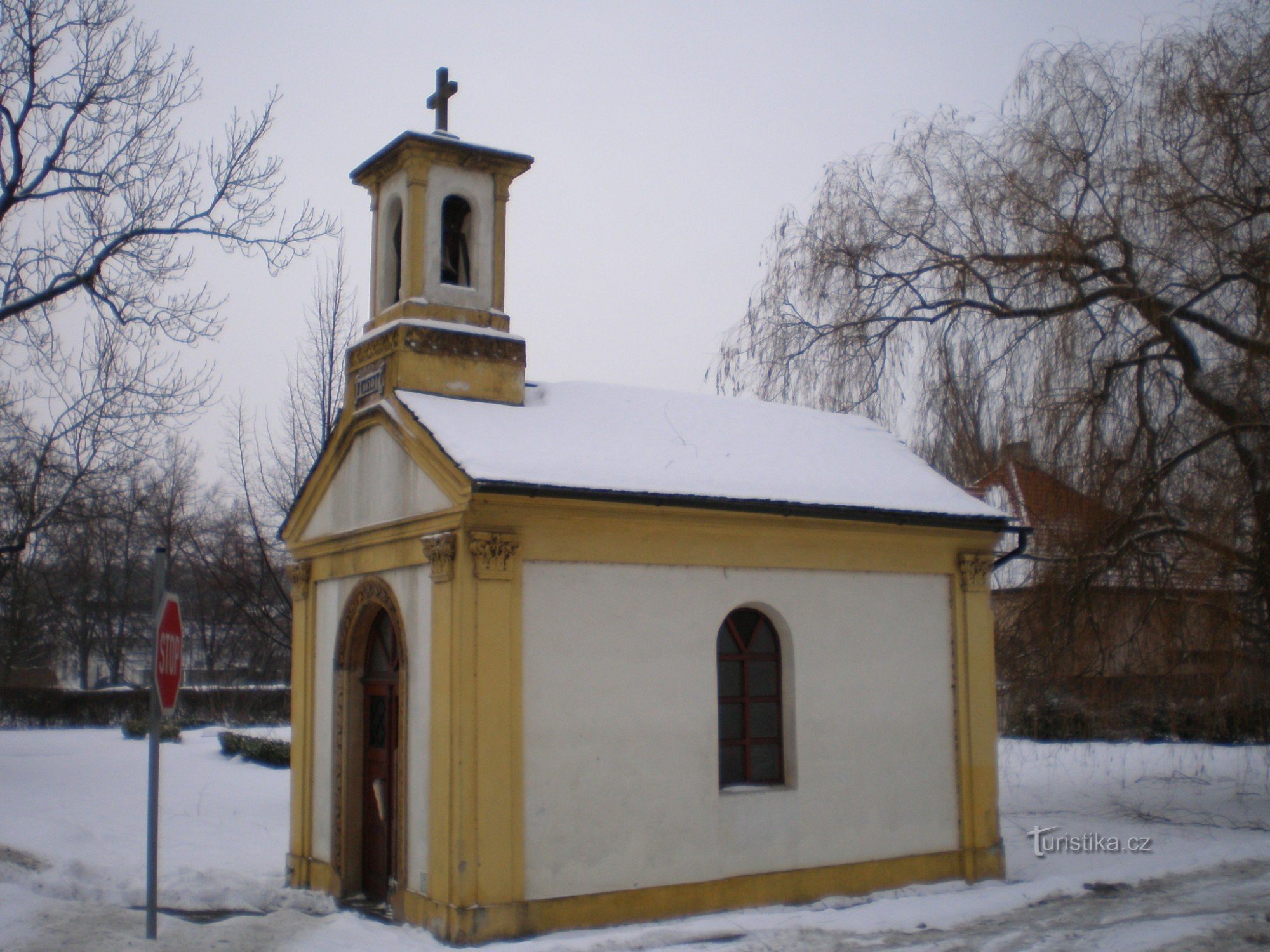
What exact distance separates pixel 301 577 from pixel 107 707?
94.6 ft

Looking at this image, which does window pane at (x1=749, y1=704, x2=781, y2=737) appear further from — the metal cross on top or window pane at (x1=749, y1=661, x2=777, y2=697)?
the metal cross on top

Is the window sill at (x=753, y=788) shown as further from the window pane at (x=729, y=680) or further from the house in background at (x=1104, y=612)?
the house in background at (x=1104, y=612)

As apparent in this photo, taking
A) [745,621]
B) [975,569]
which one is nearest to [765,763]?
[745,621]

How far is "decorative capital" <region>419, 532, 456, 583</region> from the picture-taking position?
29.3 ft

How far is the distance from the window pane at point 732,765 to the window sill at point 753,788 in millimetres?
61

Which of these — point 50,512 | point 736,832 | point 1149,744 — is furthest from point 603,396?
point 1149,744

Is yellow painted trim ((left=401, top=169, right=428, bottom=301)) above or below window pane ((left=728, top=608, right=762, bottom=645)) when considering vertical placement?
above

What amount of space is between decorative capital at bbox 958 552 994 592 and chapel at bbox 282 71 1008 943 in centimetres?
3

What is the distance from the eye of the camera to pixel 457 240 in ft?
37.6

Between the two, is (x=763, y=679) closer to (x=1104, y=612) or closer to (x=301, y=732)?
(x=301, y=732)

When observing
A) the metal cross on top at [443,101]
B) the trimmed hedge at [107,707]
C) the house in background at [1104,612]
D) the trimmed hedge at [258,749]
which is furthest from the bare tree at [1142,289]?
the trimmed hedge at [107,707]

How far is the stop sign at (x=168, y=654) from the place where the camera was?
6.67 m

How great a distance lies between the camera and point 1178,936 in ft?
28.5

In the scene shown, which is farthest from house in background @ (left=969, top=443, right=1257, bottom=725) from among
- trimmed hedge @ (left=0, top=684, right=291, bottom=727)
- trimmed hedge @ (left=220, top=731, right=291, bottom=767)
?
trimmed hedge @ (left=0, top=684, right=291, bottom=727)
